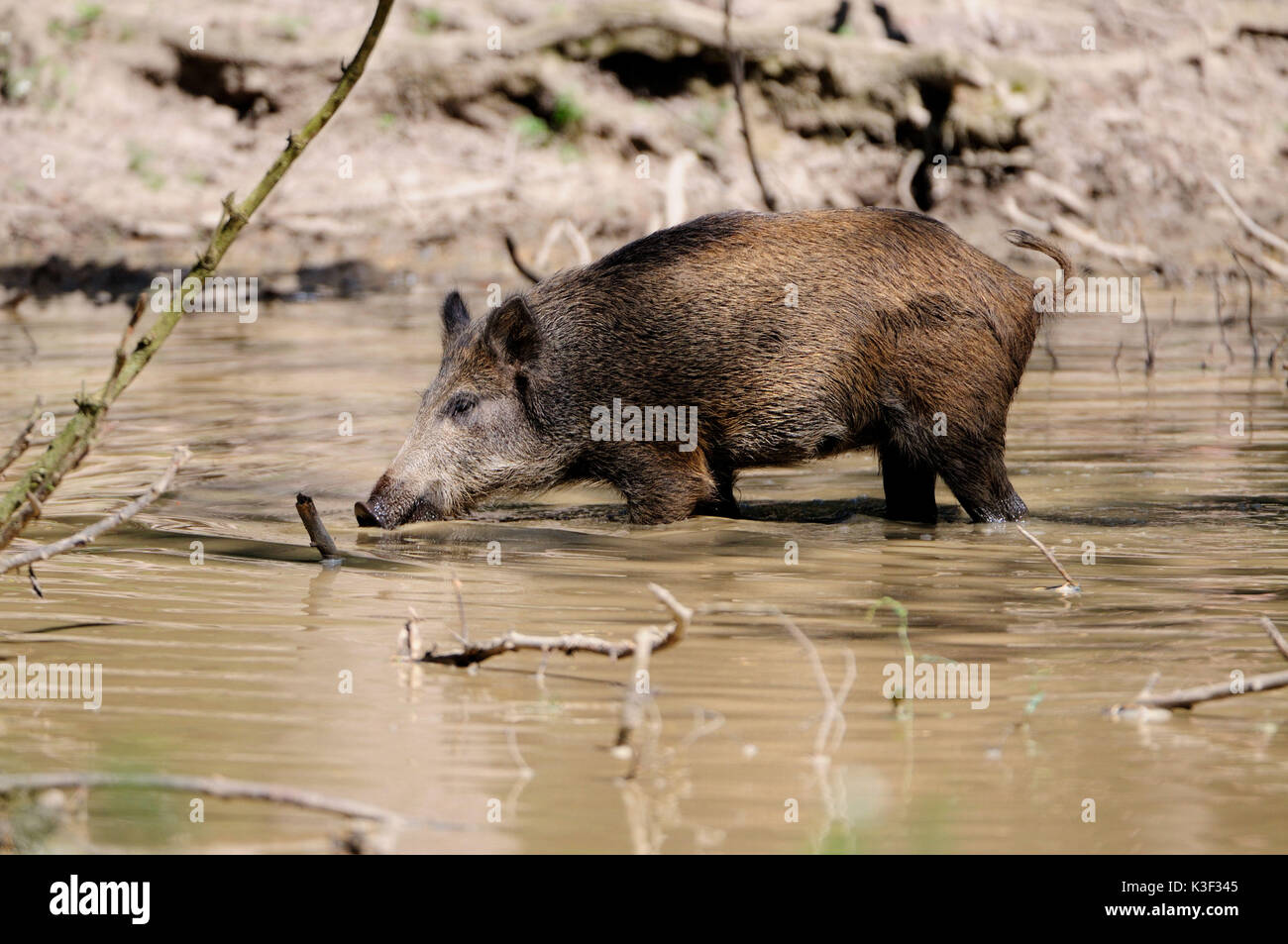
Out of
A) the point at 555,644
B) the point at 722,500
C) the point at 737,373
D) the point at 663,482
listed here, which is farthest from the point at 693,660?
the point at 722,500

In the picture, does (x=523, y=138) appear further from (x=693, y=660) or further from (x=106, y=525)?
(x=106, y=525)

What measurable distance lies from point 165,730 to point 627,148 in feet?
44.4

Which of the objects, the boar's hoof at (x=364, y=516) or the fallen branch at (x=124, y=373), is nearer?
the fallen branch at (x=124, y=373)

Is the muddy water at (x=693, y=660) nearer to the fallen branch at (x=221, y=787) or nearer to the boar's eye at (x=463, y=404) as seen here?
the fallen branch at (x=221, y=787)

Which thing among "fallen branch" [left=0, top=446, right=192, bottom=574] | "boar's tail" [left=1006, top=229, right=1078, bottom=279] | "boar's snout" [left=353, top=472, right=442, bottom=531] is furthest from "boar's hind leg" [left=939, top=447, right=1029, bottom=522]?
"fallen branch" [left=0, top=446, right=192, bottom=574]

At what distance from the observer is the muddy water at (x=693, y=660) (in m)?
3.36

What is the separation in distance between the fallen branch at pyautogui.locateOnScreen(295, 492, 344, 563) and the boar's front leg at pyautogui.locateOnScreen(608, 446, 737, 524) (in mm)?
1389

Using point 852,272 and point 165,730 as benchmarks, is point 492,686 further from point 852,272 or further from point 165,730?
point 852,272

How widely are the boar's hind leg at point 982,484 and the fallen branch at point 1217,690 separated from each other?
2.74 m

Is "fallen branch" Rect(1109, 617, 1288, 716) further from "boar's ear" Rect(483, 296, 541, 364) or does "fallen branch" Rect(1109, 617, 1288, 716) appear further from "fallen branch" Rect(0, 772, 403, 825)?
"boar's ear" Rect(483, 296, 541, 364)

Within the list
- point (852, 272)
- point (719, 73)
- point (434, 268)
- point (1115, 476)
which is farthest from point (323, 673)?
point (719, 73)

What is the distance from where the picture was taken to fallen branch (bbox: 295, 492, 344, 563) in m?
5.81

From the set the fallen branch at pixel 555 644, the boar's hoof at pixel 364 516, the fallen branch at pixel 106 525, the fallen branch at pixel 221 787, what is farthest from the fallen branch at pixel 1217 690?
the boar's hoof at pixel 364 516

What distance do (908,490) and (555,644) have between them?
3355 mm
